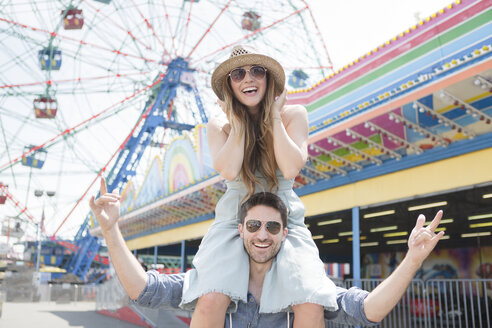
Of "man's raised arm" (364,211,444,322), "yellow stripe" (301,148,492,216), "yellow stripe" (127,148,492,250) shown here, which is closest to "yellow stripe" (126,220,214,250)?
"yellow stripe" (127,148,492,250)

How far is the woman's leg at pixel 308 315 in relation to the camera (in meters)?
1.89

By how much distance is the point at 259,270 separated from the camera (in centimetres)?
209

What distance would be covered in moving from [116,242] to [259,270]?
64cm

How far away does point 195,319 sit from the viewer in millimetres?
1936

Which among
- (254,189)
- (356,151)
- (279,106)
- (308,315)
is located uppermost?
(356,151)

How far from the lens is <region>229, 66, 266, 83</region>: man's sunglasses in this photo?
220cm

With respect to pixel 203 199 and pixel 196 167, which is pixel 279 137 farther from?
pixel 203 199

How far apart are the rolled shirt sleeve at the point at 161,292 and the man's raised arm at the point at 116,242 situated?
0.04 meters

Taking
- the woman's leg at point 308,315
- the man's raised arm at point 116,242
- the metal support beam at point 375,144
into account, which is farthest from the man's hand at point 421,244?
the metal support beam at point 375,144

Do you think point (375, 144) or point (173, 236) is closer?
point (375, 144)

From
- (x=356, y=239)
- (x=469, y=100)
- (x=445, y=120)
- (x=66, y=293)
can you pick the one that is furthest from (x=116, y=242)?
(x=66, y=293)

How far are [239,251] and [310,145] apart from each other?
21.7 feet

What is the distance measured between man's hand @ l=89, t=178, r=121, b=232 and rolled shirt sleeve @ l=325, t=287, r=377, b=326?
1016 mm

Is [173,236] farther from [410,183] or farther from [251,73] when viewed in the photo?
[251,73]
